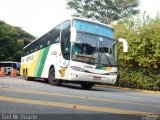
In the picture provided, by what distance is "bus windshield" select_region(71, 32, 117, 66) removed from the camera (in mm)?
16312

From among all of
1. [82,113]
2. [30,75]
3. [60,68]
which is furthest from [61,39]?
[82,113]

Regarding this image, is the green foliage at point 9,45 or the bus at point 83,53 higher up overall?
the green foliage at point 9,45

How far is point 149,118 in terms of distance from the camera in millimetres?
7102

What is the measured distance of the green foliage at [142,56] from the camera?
23406 mm

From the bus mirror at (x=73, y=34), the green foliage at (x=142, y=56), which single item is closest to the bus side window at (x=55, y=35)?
the bus mirror at (x=73, y=34)

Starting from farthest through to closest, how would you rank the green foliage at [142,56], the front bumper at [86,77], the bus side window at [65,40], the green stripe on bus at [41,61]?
the green foliage at [142,56] < the green stripe on bus at [41,61] < the bus side window at [65,40] < the front bumper at [86,77]

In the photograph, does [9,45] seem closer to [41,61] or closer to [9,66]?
[9,66]

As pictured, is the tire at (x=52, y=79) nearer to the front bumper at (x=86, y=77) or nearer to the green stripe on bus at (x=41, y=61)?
the front bumper at (x=86, y=77)

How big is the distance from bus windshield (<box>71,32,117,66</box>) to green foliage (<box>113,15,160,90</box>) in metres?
6.49

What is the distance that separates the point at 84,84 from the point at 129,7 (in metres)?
32.5

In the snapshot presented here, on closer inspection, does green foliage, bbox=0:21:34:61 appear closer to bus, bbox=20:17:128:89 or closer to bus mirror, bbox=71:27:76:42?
bus, bbox=20:17:128:89

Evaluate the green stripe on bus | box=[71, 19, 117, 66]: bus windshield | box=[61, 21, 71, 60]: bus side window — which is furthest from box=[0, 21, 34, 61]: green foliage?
box=[71, 19, 117, 66]: bus windshield

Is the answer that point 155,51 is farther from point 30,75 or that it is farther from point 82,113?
point 82,113

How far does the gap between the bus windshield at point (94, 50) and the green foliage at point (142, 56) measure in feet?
21.3
